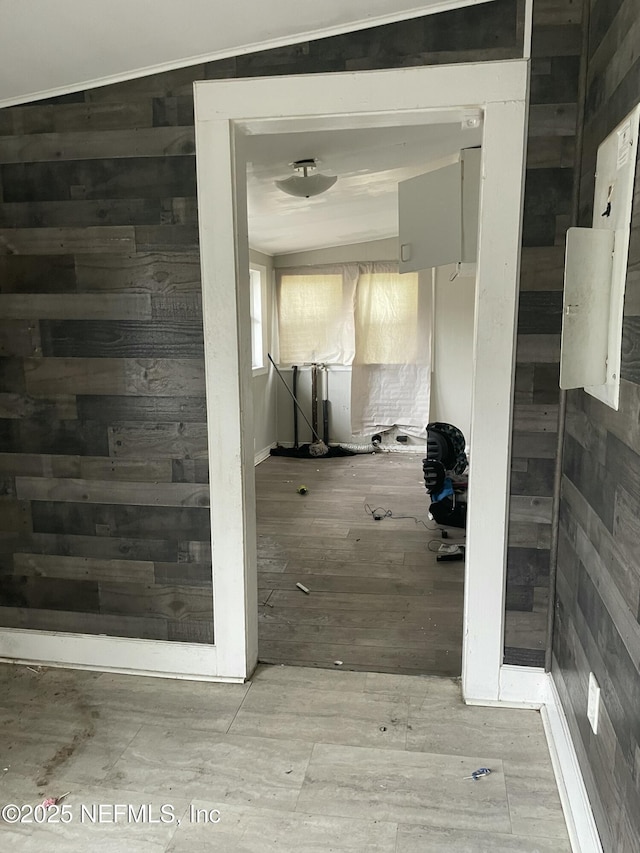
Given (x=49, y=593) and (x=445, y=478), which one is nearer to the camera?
(x=49, y=593)

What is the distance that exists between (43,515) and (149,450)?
559mm

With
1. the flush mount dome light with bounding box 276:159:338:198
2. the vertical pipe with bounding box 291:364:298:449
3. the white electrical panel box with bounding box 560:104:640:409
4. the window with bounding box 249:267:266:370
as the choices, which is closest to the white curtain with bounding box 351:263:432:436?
the vertical pipe with bounding box 291:364:298:449

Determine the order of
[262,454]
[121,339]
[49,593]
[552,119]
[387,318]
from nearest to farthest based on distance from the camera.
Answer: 1. [552,119]
2. [121,339]
3. [49,593]
4. [262,454]
5. [387,318]

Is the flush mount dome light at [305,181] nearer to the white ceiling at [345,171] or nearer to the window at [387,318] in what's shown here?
the white ceiling at [345,171]

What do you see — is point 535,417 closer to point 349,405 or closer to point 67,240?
point 67,240

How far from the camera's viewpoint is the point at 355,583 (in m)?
3.34

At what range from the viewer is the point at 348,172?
11.8 feet

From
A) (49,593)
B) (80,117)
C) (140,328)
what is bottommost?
(49,593)

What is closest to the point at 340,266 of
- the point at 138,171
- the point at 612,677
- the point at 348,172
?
the point at 348,172

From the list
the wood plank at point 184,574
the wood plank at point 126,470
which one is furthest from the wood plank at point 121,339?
the wood plank at point 184,574

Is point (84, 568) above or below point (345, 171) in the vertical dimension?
below

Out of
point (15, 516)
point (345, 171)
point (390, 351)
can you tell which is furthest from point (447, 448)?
point (15, 516)

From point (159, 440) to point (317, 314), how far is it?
4746 mm

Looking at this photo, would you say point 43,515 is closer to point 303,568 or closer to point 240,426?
point 240,426
